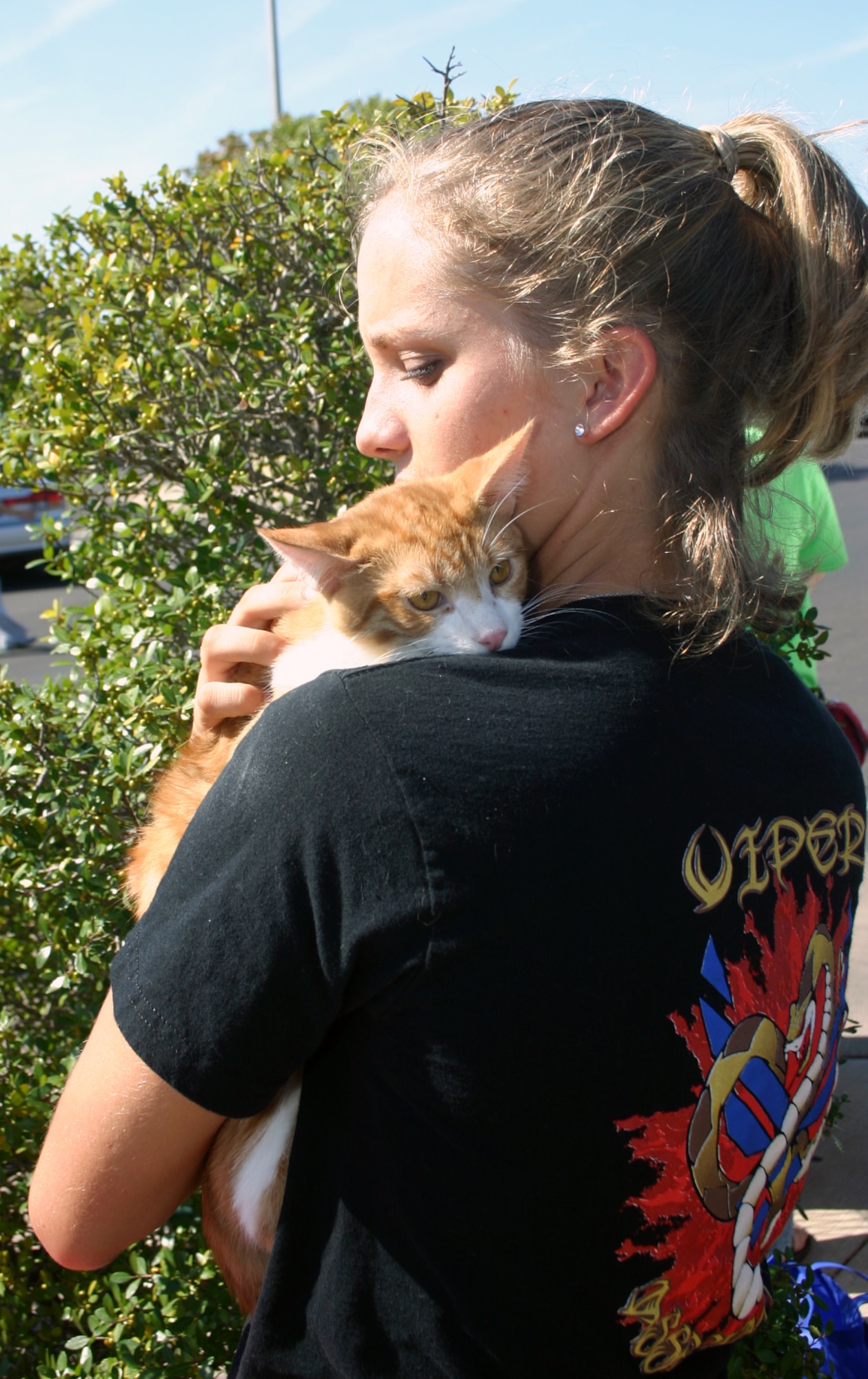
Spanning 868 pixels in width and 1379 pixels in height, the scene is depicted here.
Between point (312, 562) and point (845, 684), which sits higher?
point (312, 562)

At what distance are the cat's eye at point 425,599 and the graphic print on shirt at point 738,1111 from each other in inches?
38.6

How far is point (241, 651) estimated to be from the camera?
191 cm

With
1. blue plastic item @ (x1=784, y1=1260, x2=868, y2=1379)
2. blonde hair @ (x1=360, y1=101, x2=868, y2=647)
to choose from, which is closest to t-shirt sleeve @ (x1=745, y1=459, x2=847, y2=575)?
blonde hair @ (x1=360, y1=101, x2=868, y2=647)

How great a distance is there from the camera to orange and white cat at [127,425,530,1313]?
1.87 metres

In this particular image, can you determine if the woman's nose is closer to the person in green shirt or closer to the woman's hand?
the woman's hand

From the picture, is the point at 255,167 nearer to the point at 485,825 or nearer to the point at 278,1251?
the point at 485,825

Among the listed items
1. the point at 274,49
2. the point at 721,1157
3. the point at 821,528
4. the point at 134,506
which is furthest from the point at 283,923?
the point at 274,49

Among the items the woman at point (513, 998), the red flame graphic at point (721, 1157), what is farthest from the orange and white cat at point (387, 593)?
the red flame graphic at point (721, 1157)

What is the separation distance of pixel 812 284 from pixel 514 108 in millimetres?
586

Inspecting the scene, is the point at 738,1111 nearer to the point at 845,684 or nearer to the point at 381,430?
the point at 381,430

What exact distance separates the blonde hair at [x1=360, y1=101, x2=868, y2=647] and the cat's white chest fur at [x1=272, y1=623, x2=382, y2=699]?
28.9 inches

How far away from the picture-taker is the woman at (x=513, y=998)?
1.04m

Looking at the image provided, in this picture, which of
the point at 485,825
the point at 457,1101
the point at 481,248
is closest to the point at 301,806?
the point at 485,825

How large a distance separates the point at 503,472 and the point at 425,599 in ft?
1.37
